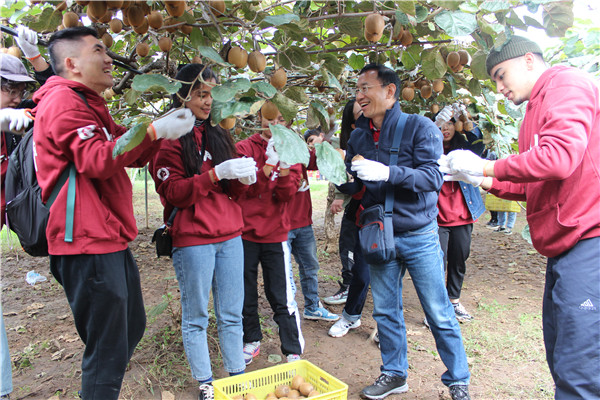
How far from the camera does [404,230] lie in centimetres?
221

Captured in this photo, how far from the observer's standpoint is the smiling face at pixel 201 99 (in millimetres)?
1994

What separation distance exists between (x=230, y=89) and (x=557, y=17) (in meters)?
1.24

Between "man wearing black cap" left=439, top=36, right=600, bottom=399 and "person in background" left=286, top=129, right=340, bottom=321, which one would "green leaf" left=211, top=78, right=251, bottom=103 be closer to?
"man wearing black cap" left=439, top=36, right=600, bottom=399

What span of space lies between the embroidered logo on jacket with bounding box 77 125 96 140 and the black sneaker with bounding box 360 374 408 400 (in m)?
1.83

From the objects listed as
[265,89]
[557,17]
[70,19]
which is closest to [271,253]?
[265,89]

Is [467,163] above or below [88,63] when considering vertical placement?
below

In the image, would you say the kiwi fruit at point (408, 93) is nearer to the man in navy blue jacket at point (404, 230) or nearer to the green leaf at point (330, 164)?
the man in navy blue jacket at point (404, 230)

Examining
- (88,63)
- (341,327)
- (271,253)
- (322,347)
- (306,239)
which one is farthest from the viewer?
(306,239)

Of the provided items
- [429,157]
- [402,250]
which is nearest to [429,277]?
[402,250]

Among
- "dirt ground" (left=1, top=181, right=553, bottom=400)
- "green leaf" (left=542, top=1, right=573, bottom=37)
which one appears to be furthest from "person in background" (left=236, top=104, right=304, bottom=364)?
"green leaf" (left=542, top=1, right=573, bottom=37)

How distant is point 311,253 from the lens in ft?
11.1

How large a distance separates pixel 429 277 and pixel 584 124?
1.00 meters

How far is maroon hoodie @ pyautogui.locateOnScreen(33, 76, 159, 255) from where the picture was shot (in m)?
1.53

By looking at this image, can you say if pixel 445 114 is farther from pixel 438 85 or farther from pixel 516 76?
pixel 516 76
